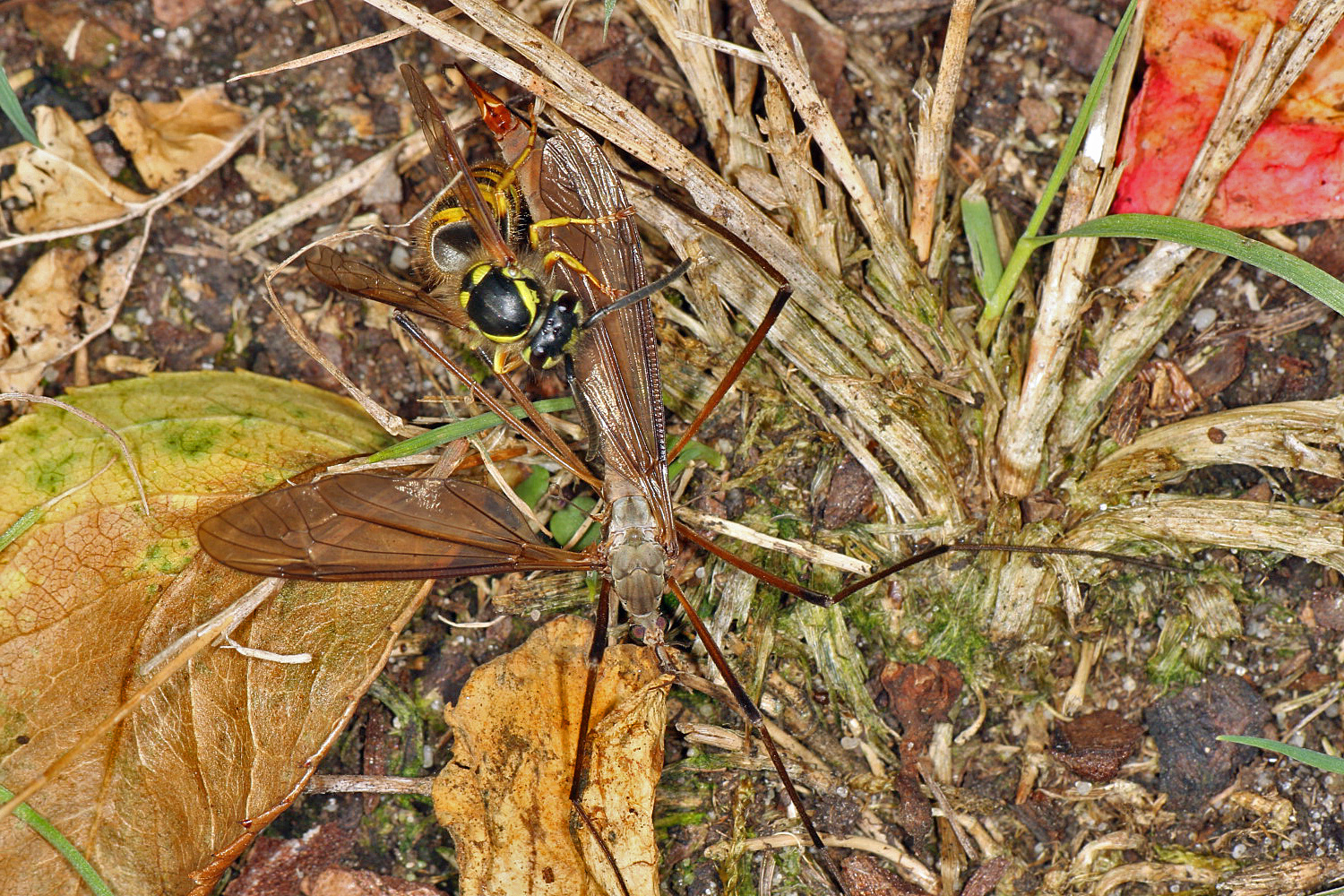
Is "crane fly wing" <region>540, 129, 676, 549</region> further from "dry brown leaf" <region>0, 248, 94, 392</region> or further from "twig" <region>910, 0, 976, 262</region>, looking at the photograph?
"dry brown leaf" <region>0, 248, 94, 392</region>

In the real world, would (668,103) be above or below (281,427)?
above

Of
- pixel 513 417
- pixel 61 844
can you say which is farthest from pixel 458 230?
pixel 61 844

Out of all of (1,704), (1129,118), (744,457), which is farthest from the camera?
(744,457)

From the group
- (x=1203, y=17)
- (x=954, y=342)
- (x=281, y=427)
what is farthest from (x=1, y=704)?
(x=1203, y=17)

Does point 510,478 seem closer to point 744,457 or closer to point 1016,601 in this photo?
point 744,457

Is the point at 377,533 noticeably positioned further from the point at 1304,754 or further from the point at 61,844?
the point at 1304,754

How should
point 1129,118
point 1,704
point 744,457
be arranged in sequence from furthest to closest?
point 744,457, point 1129,118, point 1,704

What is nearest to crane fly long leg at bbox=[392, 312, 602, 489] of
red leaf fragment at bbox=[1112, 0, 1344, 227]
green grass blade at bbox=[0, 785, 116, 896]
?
green grass blade at bbox=[0, 785, 116, 896]
